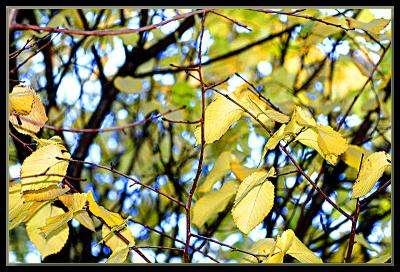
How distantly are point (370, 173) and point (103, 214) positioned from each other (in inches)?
10.1

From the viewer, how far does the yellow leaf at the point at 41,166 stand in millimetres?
488

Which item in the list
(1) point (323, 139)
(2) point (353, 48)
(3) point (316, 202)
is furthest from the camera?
(2) point (353, 48)

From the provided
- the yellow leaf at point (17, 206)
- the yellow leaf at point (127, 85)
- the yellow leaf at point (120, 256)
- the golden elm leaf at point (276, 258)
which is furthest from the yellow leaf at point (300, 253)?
the yellow leaf at point (127, 85)

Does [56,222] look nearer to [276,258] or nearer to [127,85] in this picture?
[276,258]

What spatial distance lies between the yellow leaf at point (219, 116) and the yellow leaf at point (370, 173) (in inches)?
5.2

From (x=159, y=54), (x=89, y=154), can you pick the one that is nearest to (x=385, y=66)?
A: (x=159, y=54)

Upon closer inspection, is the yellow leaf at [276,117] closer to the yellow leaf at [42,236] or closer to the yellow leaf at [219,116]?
the yellow leaf at [219,116]

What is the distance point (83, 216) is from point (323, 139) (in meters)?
0.28

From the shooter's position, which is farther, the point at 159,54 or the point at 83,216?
the point at 159,54

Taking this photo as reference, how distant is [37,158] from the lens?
1.60 ft

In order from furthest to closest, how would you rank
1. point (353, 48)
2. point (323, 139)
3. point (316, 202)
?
point (353, 48)
point (316, 202)
point (323, 139)

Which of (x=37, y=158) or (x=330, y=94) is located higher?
(x=330, y=94)
